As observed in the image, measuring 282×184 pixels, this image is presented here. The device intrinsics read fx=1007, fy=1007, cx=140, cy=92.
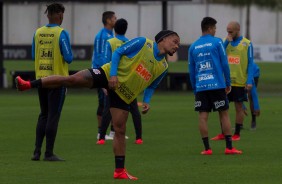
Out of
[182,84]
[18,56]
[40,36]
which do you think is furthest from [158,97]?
[18,56]

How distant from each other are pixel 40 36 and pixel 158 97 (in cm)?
1774

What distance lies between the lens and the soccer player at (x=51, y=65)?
14.6 m

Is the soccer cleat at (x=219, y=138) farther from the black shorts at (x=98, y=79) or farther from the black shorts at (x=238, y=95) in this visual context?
the black shorts at (x=98, y=79)

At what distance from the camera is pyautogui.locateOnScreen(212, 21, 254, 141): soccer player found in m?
18.7

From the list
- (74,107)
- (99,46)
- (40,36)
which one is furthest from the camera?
(74,107)

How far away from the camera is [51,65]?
1470 centimetres

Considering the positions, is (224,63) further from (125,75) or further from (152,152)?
(125,75)

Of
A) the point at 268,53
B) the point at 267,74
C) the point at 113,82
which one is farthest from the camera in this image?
the point at 268,53

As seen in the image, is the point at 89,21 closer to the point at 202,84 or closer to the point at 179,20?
the point at 179,20

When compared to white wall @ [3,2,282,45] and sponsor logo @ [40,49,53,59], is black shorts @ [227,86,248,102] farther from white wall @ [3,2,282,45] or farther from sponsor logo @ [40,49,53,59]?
white wall @ [3,2,282,45]

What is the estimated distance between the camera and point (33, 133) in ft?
63.9

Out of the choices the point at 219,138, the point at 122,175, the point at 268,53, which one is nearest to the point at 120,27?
the point at 219,138

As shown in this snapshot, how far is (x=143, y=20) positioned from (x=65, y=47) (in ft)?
207

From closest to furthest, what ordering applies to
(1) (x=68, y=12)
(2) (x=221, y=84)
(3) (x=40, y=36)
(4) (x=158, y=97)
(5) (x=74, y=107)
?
(3) (x=40, y=36)
(2) (x=221, y=84)
(5) (x=74, y=107)
(4) (x=158, y=97)
(1) (x=68, y=12)
